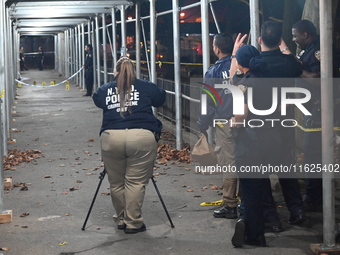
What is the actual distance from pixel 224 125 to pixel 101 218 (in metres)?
1.71

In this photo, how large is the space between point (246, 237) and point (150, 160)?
130 centimetres

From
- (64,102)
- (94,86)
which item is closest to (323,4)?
(64,102)

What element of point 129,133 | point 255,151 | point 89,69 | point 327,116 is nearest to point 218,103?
point 129,133

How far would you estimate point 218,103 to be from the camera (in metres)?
7.95

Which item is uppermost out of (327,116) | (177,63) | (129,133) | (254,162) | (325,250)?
(177,63)

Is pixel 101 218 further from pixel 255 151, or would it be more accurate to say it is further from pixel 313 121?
pixel 313 121

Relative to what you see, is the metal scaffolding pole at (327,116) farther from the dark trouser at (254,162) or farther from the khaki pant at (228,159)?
the khaki pant at (228,159)

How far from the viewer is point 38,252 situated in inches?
263

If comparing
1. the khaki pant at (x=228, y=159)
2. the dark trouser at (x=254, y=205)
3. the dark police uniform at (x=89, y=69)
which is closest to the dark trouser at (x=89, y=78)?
the dark police uniform at (x=89, y=69)

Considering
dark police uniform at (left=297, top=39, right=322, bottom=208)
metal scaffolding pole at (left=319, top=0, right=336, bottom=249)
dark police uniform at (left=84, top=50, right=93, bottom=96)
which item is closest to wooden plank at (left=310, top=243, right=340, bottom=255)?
metal scaffolding pole at (left=319, top=0, right=336, bottom=249)

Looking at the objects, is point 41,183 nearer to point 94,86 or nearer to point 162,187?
point 162,187

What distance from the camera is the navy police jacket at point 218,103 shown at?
25.6 ft

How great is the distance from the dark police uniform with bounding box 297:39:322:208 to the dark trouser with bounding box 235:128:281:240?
1.25 meters

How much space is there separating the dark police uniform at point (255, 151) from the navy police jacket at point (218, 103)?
0.99m
